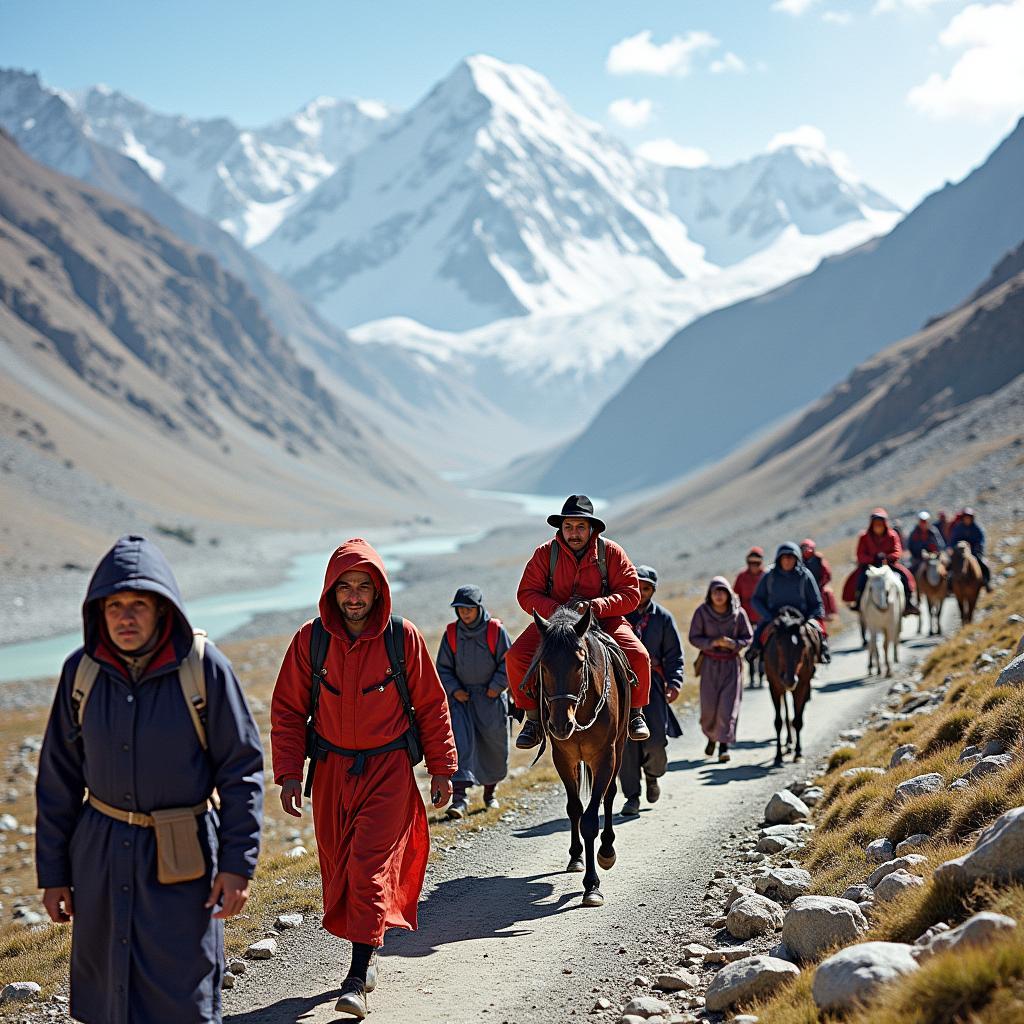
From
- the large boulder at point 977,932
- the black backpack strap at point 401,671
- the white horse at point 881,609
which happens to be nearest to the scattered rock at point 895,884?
the large boulder at point 977,932

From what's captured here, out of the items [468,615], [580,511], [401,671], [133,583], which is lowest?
[401,671]

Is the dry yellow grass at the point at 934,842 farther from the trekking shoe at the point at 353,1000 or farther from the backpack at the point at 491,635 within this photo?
the backpack at the point at 491,635

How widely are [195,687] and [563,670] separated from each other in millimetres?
3699

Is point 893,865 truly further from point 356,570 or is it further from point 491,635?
point 491,635

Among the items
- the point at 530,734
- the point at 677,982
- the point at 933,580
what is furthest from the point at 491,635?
the point at 933,580

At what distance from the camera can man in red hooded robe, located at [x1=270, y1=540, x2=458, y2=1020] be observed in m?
7.04

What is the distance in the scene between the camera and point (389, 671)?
7191mm

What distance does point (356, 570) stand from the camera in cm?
710

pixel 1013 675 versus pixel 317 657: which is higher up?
pixel 317 657

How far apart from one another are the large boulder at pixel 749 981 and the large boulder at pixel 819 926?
0.29 metres

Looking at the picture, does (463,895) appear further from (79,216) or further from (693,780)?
(79,216)

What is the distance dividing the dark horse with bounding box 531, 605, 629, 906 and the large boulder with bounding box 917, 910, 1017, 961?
3789mm

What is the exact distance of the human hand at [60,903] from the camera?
5445 mm

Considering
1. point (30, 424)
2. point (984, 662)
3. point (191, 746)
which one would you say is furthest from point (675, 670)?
point (30, 424)
